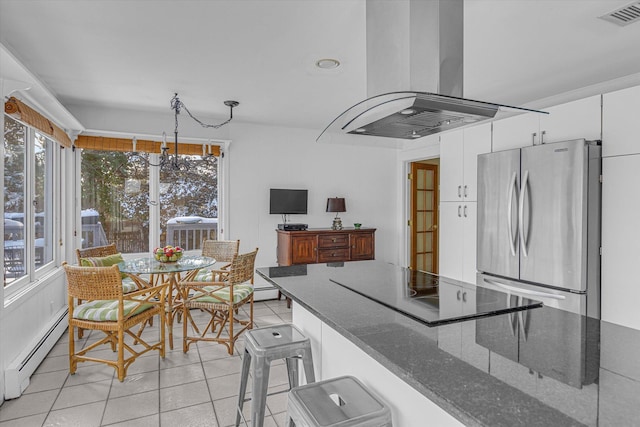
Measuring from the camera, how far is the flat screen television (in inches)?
200

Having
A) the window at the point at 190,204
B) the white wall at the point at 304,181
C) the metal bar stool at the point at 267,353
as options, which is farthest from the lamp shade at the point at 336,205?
the metal bar stool at the point at 267,353

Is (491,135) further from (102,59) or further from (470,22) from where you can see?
(102,59)

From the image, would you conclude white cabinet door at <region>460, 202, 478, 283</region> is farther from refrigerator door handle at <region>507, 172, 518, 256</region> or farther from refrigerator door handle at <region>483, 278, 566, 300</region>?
refrigerator door handle at <region>507, 172, 518, 256</region>

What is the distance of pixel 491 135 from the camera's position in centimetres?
354

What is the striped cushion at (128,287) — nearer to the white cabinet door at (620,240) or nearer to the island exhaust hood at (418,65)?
the island exhaust hood at (418,65)

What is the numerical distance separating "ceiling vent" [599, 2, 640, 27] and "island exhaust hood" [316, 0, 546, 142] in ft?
3.86

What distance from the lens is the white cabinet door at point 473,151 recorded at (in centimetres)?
361

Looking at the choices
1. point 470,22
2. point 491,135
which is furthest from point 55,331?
point 491,135

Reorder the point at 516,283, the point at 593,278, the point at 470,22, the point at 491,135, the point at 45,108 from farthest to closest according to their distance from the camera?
the point at 491,135 < the point at 45,108 < the point at 516,283 < the point at 593,278 < the point at 470,22

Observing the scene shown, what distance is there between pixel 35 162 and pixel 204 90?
1670 millimetres

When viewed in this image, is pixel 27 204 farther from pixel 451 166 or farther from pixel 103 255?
pixel 451 166

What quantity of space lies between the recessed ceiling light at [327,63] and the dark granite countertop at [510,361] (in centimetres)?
202

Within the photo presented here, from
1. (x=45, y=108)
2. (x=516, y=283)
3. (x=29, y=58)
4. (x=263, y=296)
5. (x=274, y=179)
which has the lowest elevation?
(x=263, y=296)

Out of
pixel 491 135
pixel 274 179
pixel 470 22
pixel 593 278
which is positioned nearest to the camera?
pixel 470 22
